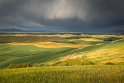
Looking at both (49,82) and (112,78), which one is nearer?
(49,82)

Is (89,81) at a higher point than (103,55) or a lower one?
higher

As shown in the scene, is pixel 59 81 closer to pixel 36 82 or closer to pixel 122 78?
pixel 36 82

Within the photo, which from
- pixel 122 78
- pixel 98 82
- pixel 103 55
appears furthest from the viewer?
pixel 103 55

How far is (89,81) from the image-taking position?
35562mm

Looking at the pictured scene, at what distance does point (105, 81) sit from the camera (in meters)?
35.6

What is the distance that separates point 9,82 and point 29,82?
2916 mm

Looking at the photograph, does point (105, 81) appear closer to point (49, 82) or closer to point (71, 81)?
point (71, 81)

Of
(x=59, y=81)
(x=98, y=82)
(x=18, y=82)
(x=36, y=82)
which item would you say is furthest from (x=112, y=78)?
(x=18, y=82)

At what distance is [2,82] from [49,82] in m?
6.54

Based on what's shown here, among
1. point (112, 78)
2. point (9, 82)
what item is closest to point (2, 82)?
point (9, 82)

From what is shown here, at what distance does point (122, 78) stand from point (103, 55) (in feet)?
263

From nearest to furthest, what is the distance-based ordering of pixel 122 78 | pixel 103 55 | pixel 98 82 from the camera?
pixel 98 82, pixel 122 78, pixel 103 55

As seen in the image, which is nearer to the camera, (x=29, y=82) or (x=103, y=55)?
(x=29, y=82)

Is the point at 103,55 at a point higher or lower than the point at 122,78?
lower
